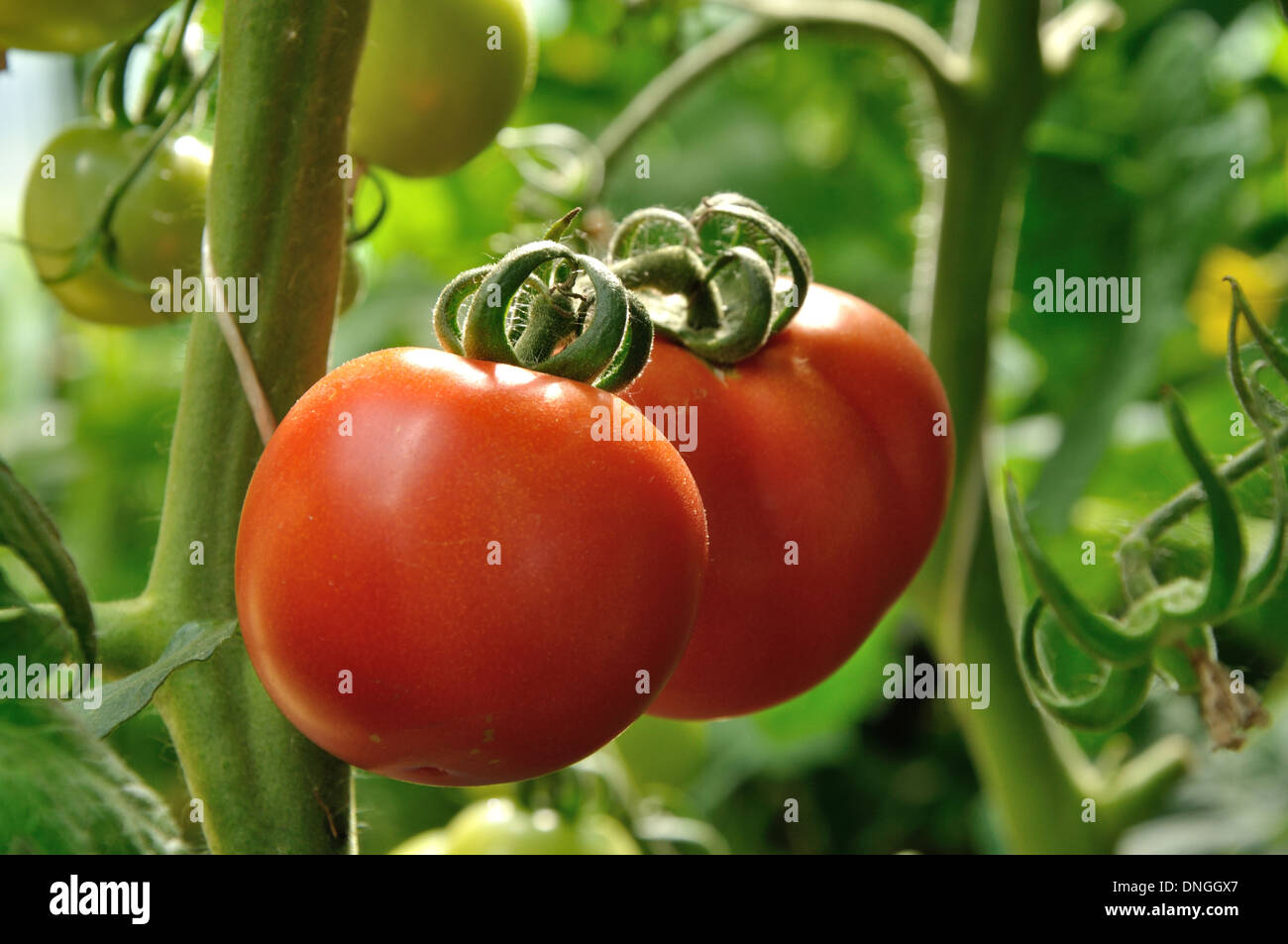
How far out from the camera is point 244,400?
17.4 inches

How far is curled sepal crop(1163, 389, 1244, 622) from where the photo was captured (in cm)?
39

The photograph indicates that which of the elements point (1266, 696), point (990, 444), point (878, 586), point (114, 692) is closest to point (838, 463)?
point (878, 586)

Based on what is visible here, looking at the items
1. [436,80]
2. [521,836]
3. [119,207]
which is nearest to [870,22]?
[436,80]

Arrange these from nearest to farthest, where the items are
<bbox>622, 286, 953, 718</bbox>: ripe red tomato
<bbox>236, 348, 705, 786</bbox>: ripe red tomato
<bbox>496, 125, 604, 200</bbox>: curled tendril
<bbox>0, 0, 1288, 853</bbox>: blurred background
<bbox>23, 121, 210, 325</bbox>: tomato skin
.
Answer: <bbox>236, 348, 705, 786</bbox>: ripe red tomato, <bbox>622, 286, 953, 718</bbox>: ripe red tomato, <bbox>23, 121, 210, 325</bbox>: tomato skin, <bbox>496, 125, 604, 200</bbox>: curled tendril, <bbox>0, 0, 1288, 853</bbox>: blurred background

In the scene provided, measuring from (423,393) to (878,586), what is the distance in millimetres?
229

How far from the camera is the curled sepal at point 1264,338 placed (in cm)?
39

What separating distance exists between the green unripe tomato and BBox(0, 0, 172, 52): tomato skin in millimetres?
581

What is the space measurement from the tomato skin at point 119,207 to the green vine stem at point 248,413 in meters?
0.14

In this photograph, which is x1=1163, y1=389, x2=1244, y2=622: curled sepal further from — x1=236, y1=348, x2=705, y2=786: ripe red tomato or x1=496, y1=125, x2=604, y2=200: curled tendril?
x1=496, y1=125, x2=604, y2=200: curled tendril

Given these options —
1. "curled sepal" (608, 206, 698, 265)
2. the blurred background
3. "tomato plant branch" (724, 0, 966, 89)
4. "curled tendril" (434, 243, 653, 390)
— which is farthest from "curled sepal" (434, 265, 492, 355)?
"tomato plant branch" (724, 0, 966, 89)

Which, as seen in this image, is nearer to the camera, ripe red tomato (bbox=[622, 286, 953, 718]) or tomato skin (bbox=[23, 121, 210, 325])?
ripe red tomato (bbox=[622, 286, 953, 718])

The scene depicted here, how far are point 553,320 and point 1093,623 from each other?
0.23m

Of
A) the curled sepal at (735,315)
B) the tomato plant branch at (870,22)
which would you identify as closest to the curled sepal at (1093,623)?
the curled sepal at (735,315)
